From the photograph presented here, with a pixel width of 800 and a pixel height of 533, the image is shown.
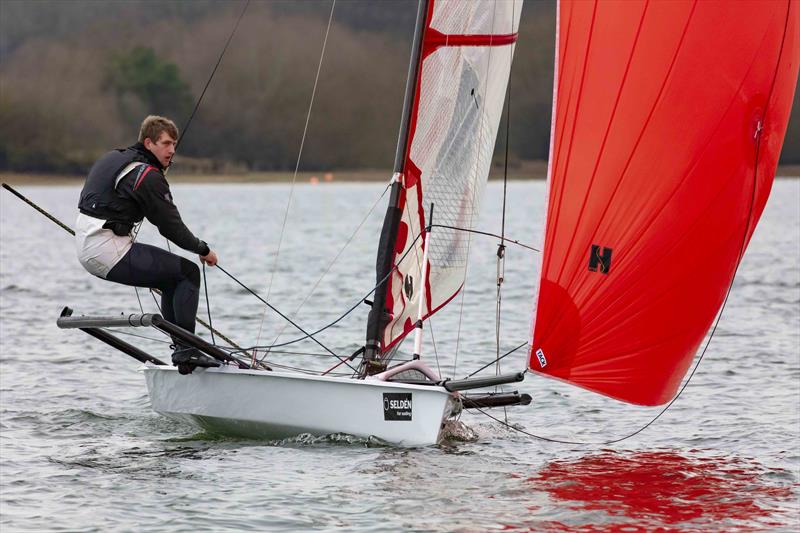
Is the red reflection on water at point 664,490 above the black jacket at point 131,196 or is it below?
below

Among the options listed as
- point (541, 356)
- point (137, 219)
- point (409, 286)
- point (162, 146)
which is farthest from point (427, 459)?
point (162, 146)

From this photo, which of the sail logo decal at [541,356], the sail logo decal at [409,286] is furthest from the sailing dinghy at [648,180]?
the sail logo decal at [409,286]

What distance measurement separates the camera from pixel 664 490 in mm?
7387

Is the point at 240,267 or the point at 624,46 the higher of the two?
the point at 624,46

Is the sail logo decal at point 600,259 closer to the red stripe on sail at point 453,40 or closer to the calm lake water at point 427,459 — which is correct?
the calm lake water at point 427,459

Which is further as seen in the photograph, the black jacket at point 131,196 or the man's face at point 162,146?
the man's face at point 162,146

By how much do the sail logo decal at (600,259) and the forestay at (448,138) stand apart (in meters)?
1.79

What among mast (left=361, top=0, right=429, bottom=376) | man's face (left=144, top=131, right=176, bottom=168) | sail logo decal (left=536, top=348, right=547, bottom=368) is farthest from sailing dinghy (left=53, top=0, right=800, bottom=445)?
man's face (left=144, top=131, right=176, bottom=168)

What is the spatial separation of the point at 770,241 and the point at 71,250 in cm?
1696

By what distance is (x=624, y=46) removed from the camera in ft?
22.6

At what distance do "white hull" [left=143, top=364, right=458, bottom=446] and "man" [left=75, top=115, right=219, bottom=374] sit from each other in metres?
0.55

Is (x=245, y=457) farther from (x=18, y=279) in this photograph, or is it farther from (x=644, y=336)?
(x=18, y=279)

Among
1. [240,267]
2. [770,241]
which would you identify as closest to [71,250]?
[240,267]

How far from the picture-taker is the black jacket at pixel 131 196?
298 inches
